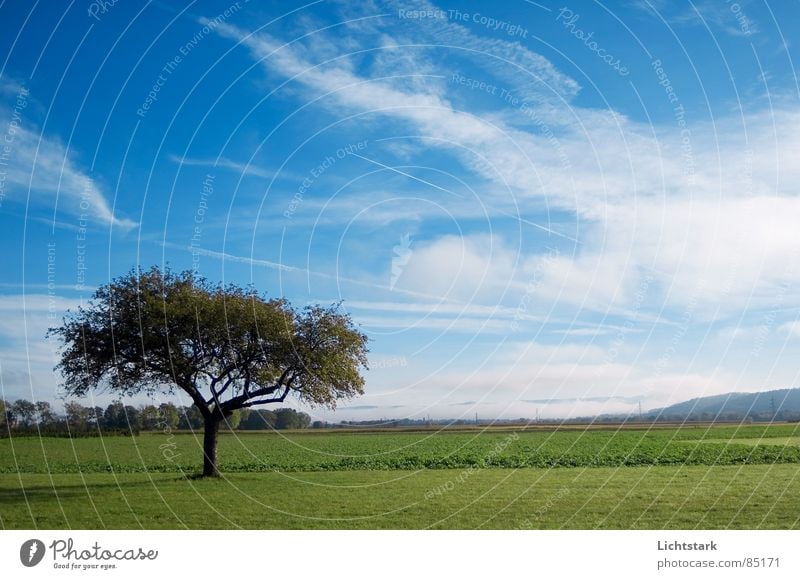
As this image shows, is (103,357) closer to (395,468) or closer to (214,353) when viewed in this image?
(214,353)

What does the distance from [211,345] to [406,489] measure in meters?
5.91

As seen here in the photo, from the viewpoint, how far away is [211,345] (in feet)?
56.9

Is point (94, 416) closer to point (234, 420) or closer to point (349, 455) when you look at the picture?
point (234, 420)

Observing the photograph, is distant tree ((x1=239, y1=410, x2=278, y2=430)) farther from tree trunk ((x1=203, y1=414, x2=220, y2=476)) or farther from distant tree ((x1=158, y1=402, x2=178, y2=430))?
distant tree ((x1=158, y1=402, x2=178, y2=430))

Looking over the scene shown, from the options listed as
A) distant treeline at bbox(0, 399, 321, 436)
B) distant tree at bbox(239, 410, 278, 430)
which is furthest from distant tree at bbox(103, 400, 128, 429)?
distant tree at bbox(239, 410, 278, 430)

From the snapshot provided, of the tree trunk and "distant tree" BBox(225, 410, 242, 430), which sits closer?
the tree trunk

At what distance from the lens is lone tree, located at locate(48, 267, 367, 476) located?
16.9 metres

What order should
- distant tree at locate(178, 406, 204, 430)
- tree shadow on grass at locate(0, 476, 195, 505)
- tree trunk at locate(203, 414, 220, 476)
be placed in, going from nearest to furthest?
tree shadow on grass at locate(0, 476, 195, 505) → tree trunk at locate(203, 414, 220, 476) → distant tree at locate(178, 406, 204, 430)

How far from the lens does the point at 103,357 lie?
58.3 ft

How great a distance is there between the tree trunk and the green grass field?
28.1 inches

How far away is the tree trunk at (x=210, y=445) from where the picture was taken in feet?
59.8

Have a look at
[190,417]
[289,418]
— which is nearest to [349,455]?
[289,418]

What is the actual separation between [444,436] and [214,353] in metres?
26.4
